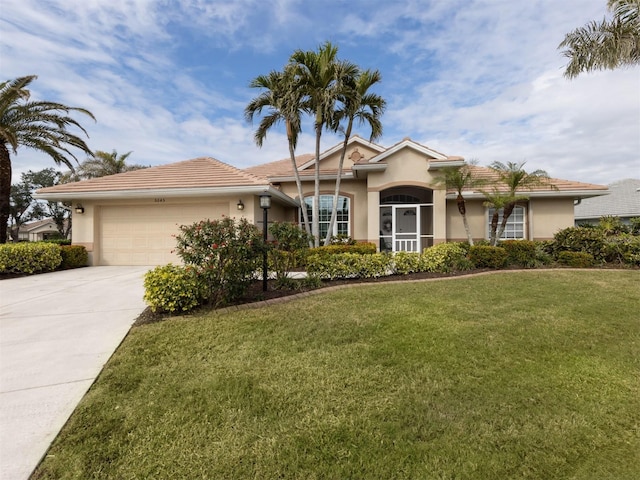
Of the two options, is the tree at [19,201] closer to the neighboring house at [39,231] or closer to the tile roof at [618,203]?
the neighboring house at [39,231]

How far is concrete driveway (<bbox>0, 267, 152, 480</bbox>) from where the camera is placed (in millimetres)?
2662

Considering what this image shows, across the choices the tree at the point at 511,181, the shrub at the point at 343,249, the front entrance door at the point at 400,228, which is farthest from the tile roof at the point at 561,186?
the shrub at the point at 343,249

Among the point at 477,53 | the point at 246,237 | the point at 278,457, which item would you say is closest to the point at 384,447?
the point at 278,457

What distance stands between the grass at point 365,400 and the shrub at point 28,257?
29.4ft

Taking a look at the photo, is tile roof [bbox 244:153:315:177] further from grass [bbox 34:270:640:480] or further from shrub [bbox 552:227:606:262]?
grass [bbox 34:270:640:480]

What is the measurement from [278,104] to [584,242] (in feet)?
38.3

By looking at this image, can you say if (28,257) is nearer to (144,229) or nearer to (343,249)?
(144,229)

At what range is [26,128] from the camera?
12.3m

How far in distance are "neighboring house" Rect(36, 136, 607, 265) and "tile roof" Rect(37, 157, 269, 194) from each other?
4 cm

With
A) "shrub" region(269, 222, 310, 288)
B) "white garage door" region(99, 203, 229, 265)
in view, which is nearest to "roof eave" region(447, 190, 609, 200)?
"shrub" region(269, 222, 310, 288)

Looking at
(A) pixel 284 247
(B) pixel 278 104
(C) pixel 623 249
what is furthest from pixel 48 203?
(C) pixel 623 249

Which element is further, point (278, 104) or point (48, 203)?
point (48, 203)

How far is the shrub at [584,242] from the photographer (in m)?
10.3

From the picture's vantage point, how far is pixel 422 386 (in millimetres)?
3279
